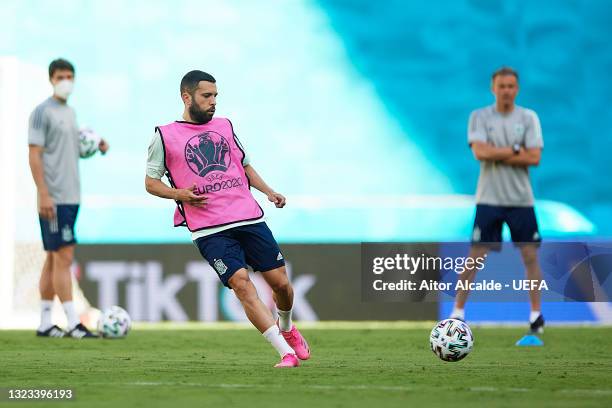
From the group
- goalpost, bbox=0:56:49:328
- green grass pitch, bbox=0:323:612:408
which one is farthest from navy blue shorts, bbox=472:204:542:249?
goalpost, bbox=0:56:49:328

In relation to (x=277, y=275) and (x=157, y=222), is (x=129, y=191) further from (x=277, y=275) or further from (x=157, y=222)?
(x=277, y=275)

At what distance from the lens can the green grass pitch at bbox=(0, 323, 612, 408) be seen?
5449 mm

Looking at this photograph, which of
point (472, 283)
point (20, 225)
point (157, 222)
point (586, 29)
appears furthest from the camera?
point (586, 29)

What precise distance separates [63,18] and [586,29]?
255 inches

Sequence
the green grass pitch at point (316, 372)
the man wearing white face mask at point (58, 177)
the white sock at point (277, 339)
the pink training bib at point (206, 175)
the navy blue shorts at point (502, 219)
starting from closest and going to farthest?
the green grass pitch at point (316, 372) < the white sock at point (277, 339) < the pink training bib at point (206, 175) < the navy blue shorts at point (502, 219) < the man wearing white face mask at point (58, 177)

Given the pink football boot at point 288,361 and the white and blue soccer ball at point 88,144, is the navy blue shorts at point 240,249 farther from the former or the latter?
the white and blue soccer ball at point 88,144

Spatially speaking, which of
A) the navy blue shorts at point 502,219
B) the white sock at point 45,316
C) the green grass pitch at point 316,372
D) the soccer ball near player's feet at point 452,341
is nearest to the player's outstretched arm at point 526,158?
the navy blue shorts at point 502,219

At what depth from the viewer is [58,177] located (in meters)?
10.3

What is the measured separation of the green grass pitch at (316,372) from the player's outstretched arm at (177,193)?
0.90m

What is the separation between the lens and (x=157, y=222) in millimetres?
Result: 14758

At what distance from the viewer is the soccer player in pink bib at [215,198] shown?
273 inches

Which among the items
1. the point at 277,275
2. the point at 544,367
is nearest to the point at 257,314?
the point at 277,275

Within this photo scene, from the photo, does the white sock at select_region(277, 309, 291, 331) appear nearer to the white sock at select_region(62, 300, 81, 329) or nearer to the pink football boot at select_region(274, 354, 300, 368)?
the pink football boot at select_region(274, 354, 300, 368)

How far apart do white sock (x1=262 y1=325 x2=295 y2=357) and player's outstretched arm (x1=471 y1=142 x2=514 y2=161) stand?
136 inches
